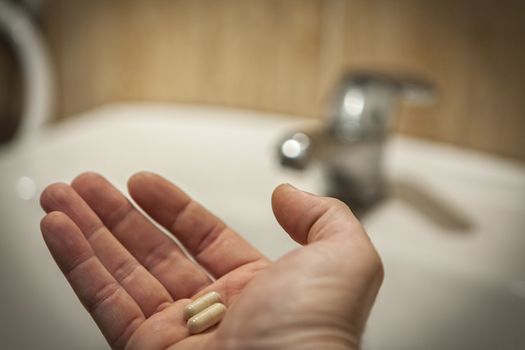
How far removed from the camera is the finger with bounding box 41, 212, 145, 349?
301mm

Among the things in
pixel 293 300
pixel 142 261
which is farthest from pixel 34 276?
pixel 293 300

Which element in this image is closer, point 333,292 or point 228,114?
point 333,292

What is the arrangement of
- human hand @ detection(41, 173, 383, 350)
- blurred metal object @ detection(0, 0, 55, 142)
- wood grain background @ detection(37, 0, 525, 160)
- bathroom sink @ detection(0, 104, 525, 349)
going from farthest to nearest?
blurred metal object @ detection(0, 0, 55, 142) < wood grain background @ detection(37, 0, 525, 160) < bathroom sink @ detection(0, 104, 525, 349) < human hand @ detection(41, 173, 383, 350)

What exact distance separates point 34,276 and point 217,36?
0.31 meters

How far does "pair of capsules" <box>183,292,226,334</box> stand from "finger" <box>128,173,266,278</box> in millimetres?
37

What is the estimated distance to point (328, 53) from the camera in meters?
0.60

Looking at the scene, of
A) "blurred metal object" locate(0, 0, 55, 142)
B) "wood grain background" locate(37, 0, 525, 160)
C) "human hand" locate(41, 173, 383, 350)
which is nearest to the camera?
"human hand" locate(41, 173, 383, 350)

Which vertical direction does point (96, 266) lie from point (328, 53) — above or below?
below

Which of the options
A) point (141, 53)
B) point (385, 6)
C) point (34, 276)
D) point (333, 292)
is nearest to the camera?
point (333, 292)

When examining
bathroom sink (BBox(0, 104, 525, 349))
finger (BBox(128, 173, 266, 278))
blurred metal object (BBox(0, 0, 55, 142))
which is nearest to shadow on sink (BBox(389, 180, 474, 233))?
bathroom sink (BBox(0, 104, 525, 349))

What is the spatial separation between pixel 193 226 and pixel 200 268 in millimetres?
26

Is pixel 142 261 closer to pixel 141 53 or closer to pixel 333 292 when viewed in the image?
pixel 333 292

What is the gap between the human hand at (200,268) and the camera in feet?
0.90

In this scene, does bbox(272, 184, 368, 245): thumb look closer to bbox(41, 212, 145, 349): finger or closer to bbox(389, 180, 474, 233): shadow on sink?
bbox(41, 212, 145, 349): finger
